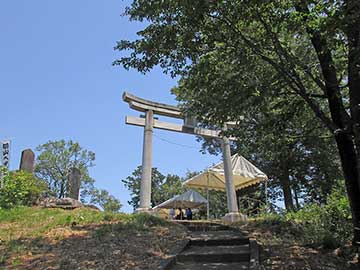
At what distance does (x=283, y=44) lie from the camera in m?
5.77

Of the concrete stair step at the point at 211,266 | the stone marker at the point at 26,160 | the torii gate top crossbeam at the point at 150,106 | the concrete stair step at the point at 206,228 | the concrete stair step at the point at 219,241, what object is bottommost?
the concrete stair step at the point at 211,266

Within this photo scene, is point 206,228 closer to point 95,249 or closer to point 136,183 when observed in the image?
point 95,249

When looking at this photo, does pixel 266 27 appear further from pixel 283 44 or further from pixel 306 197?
pixel 306 197

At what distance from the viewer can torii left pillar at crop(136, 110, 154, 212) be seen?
1048 cm

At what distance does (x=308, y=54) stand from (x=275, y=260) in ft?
14.4

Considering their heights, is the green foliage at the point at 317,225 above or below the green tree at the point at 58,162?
below

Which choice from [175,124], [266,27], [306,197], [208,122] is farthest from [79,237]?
[306,197]

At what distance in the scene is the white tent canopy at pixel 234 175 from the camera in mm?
12906

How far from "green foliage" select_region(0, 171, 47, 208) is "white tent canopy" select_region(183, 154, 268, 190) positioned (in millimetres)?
5949

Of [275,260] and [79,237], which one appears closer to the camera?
[275,260]

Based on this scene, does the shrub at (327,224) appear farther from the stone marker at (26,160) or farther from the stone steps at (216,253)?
the stone marker at (26,160)

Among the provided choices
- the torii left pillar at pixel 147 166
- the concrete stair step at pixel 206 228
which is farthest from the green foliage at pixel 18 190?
the concrete stair step at pixel 206 228

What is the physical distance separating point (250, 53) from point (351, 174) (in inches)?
106

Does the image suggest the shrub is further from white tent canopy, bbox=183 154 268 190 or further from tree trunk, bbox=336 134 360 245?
white tent canopy, bbox=183 154 268 190
